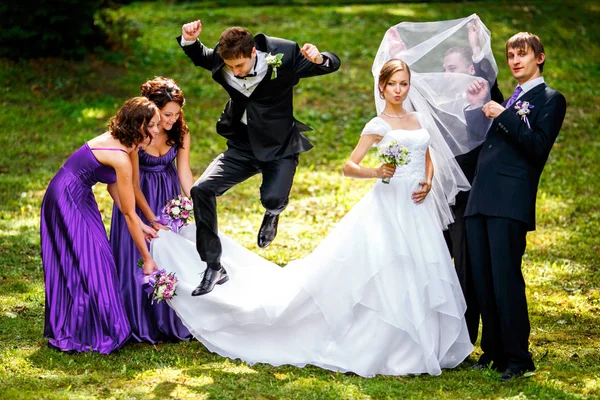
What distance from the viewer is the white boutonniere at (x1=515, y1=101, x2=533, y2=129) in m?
5.46

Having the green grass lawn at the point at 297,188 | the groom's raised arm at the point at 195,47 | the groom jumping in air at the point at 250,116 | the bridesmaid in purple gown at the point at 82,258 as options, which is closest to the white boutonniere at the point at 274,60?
the groom jumping in air at the point at 250,116

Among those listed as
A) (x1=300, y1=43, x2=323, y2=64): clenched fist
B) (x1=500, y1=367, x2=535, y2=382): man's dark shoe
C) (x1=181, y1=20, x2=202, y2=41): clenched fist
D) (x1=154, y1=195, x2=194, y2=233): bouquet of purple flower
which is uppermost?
(x1=181, y1=20, x2=202, y2=41): clenched fist

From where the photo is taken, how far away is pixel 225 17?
2083 centimetres

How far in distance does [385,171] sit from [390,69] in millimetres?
741

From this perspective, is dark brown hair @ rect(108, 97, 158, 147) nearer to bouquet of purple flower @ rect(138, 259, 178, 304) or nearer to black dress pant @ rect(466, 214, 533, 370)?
bouquet of purple flower @ rect(138, 259, 178, 304)

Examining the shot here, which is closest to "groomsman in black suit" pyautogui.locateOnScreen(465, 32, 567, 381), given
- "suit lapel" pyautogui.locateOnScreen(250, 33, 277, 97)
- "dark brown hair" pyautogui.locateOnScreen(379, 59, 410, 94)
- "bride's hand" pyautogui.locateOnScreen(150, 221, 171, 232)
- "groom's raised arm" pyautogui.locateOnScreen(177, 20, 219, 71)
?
"dark brown hair" pyautogui.locateOnScreen(379, 59, 410, 94)

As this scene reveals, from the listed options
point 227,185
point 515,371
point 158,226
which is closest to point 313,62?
point 227,185

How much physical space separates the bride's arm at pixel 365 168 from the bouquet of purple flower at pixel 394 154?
0.38ft

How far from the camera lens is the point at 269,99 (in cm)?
650

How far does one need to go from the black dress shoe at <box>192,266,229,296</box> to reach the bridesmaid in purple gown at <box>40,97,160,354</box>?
1.34 feet

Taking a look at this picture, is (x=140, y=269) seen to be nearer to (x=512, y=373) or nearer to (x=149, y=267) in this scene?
A: (x=149, y=267)

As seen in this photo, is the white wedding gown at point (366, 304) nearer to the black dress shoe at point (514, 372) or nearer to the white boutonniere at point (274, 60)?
the black dress shoe at point (514, 372)

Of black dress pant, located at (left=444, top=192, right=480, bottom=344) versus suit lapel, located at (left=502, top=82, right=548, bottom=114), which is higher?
suit lapel, located at (left=502, top=82, right=548, bottom=114)

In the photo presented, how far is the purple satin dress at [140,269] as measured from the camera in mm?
6652
